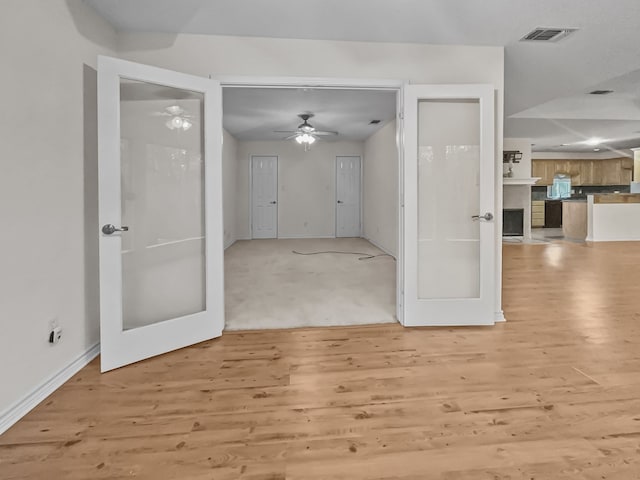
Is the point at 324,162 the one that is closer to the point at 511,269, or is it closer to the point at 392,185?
the point at 392,185

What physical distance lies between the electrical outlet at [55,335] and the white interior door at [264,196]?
7.90m

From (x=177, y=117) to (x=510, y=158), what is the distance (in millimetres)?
8951

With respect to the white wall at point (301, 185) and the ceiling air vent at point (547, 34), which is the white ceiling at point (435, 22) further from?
the white wall at point (301, 185)

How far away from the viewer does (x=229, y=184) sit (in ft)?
28.5

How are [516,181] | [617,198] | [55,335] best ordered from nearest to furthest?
1. [55,335]
2. [617,198]
3. [516,181]

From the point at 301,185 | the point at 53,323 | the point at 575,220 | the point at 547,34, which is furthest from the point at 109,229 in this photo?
the point at 575,220

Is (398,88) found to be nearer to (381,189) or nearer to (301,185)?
(381,189)

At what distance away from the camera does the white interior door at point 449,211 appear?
3289 mm

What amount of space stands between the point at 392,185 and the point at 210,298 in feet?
16.2

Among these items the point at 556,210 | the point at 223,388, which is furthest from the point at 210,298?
the point at 556,210

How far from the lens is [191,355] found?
109 inches

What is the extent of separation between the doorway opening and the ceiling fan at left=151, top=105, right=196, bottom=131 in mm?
543

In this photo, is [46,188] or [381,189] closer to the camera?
[46,188]

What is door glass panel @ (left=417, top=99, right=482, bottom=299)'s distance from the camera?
336 cm
